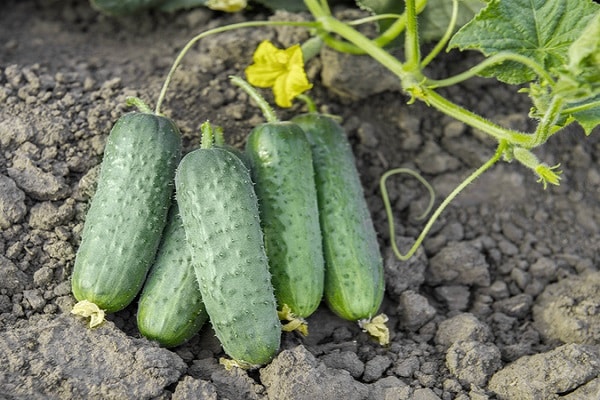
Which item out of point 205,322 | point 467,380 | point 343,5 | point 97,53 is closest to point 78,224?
point 205,322

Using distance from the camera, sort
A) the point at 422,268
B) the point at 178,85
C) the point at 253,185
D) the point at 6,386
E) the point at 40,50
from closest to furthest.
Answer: the point at 6,386 → the point at 253,185 → the point at 422,268 → the point at 178,85 → the point at 40,50

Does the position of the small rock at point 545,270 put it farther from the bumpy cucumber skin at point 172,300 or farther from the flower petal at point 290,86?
the bumpy cucumber skin at point 172,300

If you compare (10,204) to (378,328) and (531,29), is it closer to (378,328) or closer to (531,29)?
(378,328)

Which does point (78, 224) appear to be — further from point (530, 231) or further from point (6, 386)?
point (530, 231)

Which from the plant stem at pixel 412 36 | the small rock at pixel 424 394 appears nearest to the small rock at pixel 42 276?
the small rock at pixel 424 394

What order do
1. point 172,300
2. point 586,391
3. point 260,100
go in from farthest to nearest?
1. point 260,100
2. point 172,300
3. point 586,391

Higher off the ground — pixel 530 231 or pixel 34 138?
pixel 34 138

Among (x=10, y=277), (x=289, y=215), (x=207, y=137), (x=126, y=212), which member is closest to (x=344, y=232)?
(x=289, y=215)
